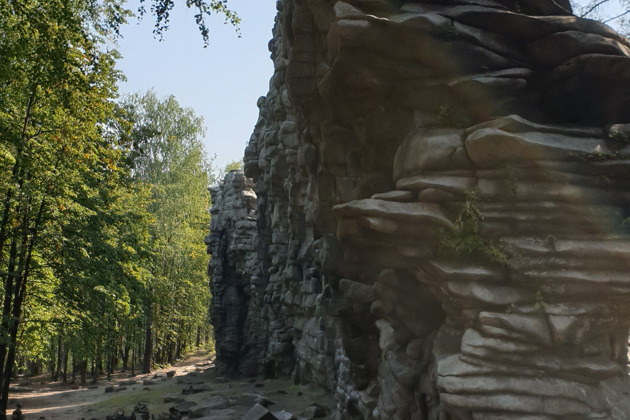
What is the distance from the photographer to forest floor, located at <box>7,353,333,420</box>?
1934cm

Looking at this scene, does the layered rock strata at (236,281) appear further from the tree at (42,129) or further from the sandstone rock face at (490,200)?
the sandstone rock face at (490,200)

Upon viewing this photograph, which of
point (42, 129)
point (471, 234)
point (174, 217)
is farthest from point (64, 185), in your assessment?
point (174, 217)

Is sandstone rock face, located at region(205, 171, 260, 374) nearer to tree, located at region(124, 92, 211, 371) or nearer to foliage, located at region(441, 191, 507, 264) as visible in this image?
tree, located at region(124, 92, 211, 371)

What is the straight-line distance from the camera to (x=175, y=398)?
23.6m

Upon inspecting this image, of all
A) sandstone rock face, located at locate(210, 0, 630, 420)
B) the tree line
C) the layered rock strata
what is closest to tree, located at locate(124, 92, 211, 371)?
the layered rock strata

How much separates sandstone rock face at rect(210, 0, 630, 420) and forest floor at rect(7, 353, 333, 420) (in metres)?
7.44

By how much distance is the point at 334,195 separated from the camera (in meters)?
14.8

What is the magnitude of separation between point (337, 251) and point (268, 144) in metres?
13.0

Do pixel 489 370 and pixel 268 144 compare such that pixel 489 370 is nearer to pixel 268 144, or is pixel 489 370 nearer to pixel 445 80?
pixel 445 80

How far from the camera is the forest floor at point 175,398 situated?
19.3 m

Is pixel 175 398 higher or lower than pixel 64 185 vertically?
lower

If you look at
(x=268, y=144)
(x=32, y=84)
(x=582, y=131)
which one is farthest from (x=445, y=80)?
(x=268, y=144)

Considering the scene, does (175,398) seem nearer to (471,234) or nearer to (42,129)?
(42,129)

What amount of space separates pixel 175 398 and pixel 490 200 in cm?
1955
